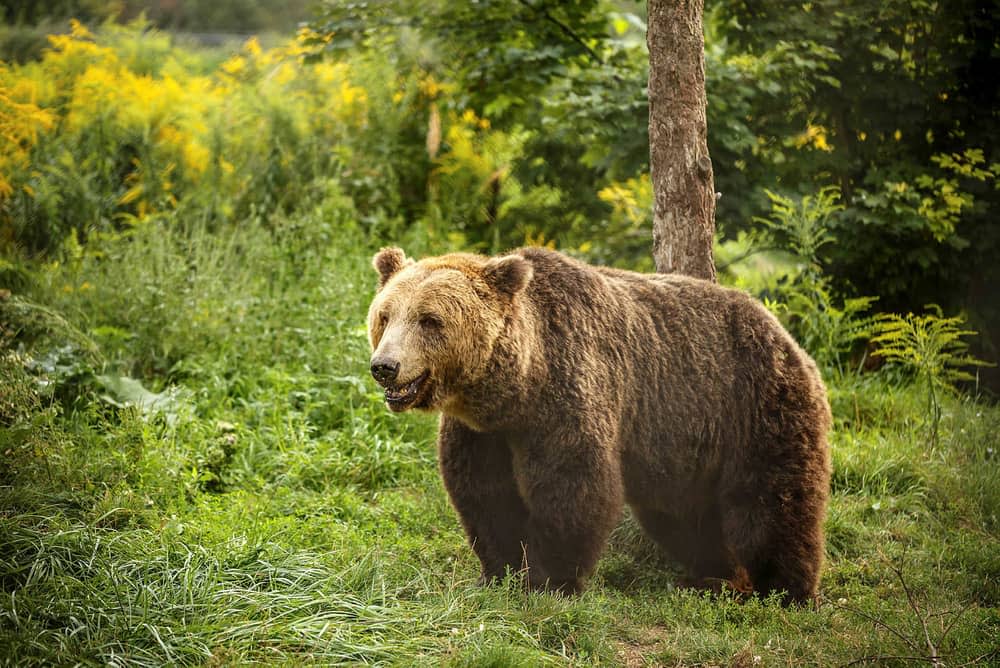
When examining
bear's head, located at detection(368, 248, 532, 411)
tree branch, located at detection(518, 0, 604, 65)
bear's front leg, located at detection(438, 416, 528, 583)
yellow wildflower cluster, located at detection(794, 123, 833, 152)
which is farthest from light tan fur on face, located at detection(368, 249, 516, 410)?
yellow wildflower cluster, located at detection(794, 123, 833, 152)

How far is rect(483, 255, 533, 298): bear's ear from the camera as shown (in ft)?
13.7

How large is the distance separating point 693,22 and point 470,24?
2.88 meters

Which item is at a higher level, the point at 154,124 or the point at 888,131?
the point at 888,131

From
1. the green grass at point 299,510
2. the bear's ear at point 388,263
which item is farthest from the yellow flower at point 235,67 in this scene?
the bear's ear at point 388,263

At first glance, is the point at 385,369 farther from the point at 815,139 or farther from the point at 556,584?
the point at 815,139

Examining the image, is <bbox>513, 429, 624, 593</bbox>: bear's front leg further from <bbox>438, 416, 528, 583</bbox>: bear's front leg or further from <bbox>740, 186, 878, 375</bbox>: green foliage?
<bbox>740, 186, 878, 375</bbox>: green foliage

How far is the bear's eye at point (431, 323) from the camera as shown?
13.3ft

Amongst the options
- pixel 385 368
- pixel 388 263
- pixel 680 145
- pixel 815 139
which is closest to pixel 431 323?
pixel 385 368

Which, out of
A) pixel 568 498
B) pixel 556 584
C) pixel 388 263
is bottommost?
pixel 556 584

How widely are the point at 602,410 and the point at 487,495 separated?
2.30 feet

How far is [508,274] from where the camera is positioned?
421cm

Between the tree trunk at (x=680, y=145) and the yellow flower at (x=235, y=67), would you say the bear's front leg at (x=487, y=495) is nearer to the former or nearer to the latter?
the tree trunk at (x=680, y=145)

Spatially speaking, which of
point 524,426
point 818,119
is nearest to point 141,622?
point 524,426

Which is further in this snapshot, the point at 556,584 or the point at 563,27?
the point at 563,27
